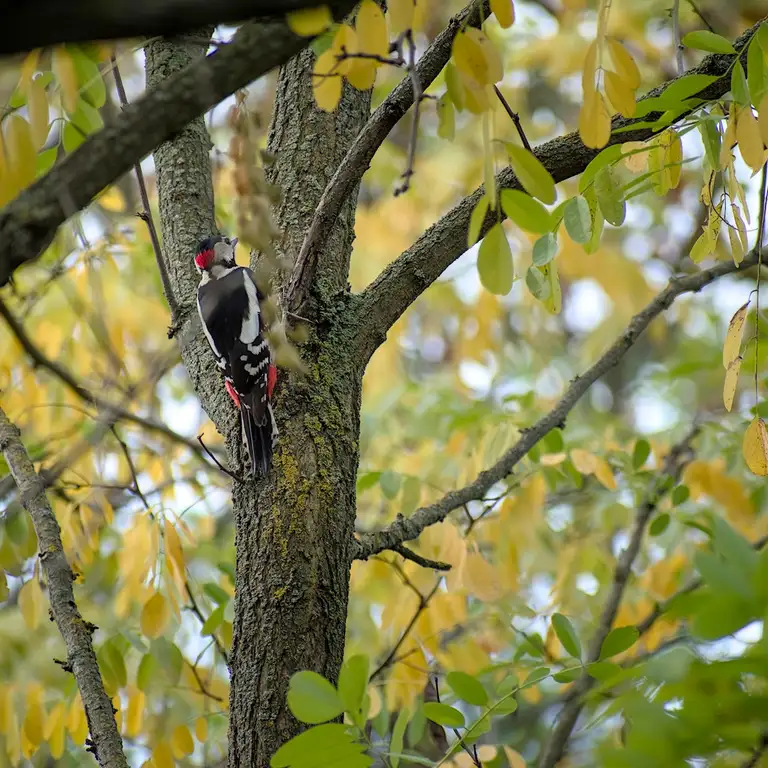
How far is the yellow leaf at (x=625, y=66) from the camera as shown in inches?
57.7

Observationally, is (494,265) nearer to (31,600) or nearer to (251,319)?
(31,600)

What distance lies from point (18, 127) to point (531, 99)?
8049 mm

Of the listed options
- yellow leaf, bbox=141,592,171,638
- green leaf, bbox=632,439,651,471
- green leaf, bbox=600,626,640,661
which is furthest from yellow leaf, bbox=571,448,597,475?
yellow leaf, bbox=141,592,171,638

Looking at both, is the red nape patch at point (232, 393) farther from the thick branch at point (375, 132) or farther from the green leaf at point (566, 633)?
the green leaf at point (566, 633)

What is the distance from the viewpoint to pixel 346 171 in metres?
1.85

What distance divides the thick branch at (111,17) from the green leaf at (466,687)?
1.15 m

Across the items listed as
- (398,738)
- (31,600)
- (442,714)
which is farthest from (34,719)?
(442,714)

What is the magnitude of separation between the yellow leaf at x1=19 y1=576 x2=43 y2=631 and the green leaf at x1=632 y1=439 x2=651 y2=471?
1993 mm

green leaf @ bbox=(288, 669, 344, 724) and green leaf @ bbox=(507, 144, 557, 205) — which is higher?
green leaf @ bbox=(507, 144, 557, 205)

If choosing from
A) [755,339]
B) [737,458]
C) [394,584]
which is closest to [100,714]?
[755,339]

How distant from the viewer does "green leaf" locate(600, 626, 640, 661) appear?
1599mm

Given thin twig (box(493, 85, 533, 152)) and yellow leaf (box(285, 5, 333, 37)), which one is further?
thin twig (box(493, 85, 533, 152))

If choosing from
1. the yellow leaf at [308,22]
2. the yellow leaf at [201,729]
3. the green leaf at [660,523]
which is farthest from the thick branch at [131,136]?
the green leaf at [660,523]

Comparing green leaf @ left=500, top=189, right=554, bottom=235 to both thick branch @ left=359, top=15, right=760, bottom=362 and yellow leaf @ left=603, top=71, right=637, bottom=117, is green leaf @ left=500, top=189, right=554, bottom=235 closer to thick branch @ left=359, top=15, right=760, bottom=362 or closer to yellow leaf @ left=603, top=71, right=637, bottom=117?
yellow leaf @ left=603, top=71, right=637, bottom=117
